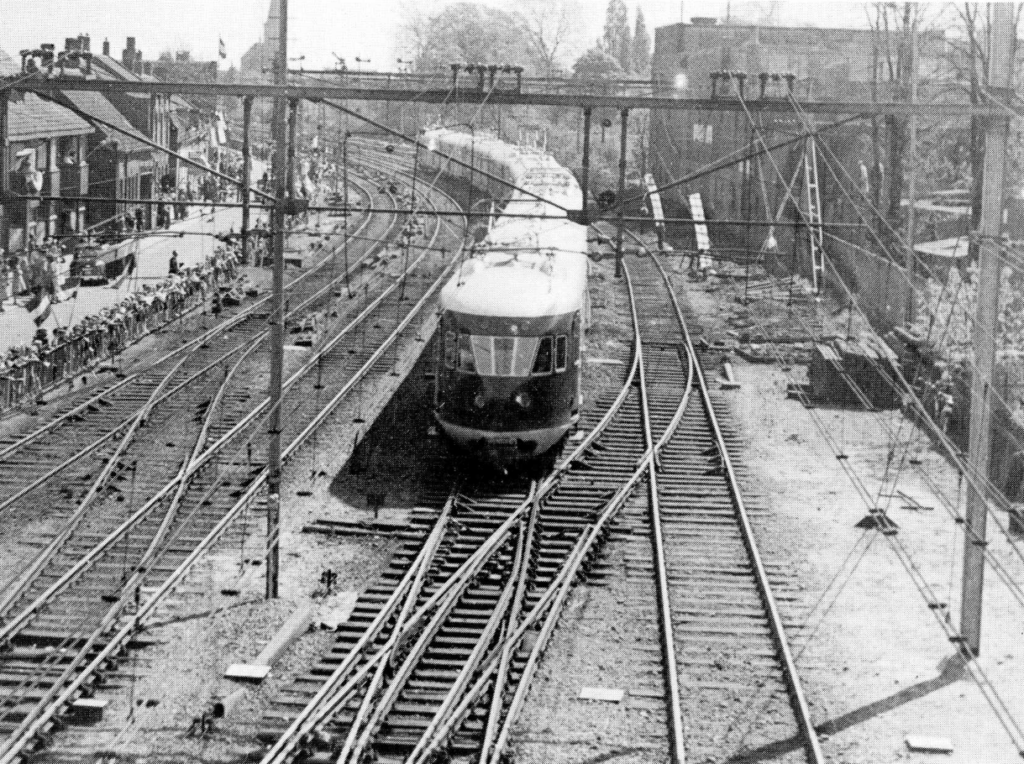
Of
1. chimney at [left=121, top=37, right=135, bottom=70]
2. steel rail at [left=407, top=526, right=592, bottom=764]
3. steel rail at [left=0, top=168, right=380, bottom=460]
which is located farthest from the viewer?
chimney at [left=121, top=37, right=135, bottom=70]

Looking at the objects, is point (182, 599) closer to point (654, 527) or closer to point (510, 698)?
point (510, 698)

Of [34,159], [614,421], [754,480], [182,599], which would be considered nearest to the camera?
[182,599]

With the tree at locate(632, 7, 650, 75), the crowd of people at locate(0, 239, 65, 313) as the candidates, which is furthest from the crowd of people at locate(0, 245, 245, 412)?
the tree at locate(632, 7, 650, 75)

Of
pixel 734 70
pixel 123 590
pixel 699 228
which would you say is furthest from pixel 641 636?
pixel 734 70

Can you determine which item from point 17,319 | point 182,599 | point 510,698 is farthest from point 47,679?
point 17,319

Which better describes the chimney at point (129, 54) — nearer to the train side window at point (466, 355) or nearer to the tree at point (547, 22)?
the tree at point (547, 22)

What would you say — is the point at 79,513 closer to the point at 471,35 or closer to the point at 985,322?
the point at 985,322

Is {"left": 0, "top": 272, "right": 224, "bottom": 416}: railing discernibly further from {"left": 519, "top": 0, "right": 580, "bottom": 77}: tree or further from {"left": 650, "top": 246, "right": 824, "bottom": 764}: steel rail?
{"left": 519, "top": 0, "right": 580, "bottom": 77}: tree
